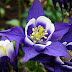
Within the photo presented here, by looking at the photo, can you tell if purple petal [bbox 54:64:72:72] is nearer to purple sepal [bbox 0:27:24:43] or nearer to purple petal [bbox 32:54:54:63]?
purple petal [bbox 32:54:54:63]

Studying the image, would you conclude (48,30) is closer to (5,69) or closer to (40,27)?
(40,27)

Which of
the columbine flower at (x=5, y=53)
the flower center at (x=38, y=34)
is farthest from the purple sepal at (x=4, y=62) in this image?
the flower center at (x=38, y=34)

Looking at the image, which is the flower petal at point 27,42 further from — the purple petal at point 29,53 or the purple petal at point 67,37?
the purple petal at point 67,37

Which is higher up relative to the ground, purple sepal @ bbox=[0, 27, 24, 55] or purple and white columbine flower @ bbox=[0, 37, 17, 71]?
purple sepal @ bbox=[0, 27, 24, 55]

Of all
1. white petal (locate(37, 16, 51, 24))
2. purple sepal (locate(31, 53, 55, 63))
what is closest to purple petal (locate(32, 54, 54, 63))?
purple sepal (locate(31, 53, 55, 63))

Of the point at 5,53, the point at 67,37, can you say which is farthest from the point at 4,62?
the point at 67,37

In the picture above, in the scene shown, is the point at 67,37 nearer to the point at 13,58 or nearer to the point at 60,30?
the point at 60,30

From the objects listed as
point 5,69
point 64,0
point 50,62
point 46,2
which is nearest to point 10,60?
point 5,69
